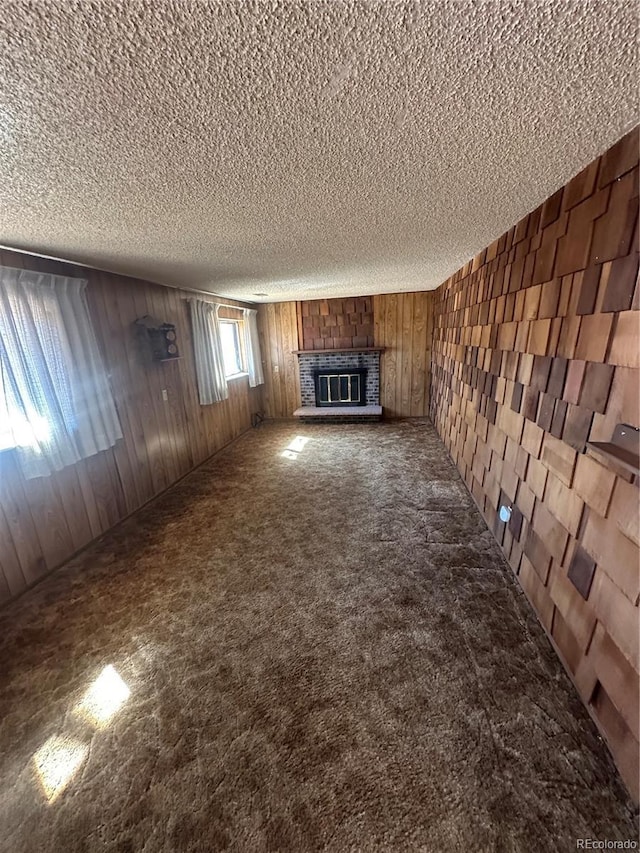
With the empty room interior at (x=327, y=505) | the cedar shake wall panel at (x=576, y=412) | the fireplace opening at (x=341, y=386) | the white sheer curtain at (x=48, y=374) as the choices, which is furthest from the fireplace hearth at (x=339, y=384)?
the white sheer curtain at (x=48, y=374)

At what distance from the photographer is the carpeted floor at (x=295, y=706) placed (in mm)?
1012

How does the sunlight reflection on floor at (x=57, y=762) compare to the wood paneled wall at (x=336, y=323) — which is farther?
the wood paneled wall at (x=336, y=323)

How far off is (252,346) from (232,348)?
369 mm

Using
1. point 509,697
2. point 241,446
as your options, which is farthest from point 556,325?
point 241,446

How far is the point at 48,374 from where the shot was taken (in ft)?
7.10

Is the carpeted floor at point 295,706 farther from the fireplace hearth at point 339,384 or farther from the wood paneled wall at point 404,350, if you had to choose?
the wood paneled wall at point 404,350

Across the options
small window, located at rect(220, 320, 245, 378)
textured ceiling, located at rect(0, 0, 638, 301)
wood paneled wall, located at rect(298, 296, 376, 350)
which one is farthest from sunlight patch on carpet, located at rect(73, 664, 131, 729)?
wood paneled wall, located at rect(298, 296, 376, 350)

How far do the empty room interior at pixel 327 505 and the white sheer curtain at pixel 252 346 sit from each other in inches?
107

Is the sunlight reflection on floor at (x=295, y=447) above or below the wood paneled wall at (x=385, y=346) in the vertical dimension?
below

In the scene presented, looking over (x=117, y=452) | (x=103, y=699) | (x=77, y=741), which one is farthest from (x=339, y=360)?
(x=77, y=741)

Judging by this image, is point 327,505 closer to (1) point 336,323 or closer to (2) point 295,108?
(2) point 295,108

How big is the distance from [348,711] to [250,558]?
3.81ft

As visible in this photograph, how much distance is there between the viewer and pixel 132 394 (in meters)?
3.02

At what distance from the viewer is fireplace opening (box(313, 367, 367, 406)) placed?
577cm
